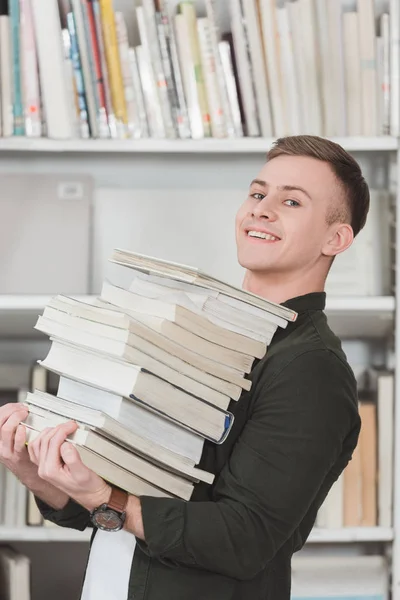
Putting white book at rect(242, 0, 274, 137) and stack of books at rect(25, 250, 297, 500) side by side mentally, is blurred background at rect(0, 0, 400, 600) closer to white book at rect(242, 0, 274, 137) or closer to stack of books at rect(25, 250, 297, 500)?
white book at rect(242, 0, 274, 137)

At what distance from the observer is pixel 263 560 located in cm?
105

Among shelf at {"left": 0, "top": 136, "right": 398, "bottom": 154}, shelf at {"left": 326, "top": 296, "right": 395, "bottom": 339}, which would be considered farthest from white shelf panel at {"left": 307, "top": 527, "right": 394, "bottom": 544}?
shelf at {"left": 0, "top": 136, "right": 398, "bottom": 154}

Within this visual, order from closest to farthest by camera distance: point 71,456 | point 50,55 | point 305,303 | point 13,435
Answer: point 71,456 < point 13,435 < point 305,303 < point 50,55

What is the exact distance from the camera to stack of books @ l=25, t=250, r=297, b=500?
0.98 metres

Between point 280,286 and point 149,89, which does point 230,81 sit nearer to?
point 149,89

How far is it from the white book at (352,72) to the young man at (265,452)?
79 centimetres

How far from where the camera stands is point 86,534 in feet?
6.77

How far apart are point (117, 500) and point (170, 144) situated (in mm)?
1158

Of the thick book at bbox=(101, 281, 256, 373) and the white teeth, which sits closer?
the thick book at bbox=(101, 281, 256, 373)

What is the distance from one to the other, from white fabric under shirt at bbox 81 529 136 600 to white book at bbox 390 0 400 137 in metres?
1.24

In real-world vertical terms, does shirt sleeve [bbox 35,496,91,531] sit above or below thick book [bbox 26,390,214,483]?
below

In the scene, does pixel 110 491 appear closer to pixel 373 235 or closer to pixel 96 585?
pixel 96 585

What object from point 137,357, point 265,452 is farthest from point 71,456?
point 265,452

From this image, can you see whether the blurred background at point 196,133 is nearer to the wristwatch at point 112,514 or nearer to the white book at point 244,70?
the white book at point 244,70
